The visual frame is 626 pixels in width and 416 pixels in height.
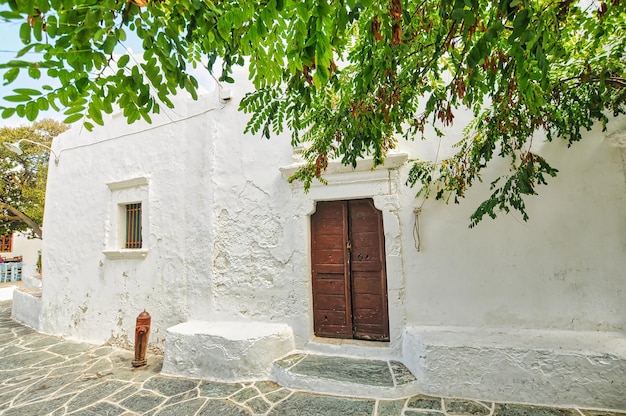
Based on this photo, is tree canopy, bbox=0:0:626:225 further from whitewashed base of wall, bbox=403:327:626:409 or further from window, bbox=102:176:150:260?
window, bbox=102:176:150:260

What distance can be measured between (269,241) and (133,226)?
113 inches

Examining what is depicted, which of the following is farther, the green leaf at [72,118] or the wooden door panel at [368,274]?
the wooden door panel at [368,274]

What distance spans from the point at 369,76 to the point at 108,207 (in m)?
5.65

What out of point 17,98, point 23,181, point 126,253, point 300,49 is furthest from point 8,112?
point 23,181

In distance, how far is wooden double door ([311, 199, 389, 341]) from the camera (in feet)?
13.0

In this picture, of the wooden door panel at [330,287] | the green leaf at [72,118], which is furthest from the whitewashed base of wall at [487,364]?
the green leaf at [72,118]

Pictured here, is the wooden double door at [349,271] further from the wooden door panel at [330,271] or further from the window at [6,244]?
the window at [6,244]

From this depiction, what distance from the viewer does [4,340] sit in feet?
19.2

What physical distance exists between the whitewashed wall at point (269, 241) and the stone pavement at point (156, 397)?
2.49 feet

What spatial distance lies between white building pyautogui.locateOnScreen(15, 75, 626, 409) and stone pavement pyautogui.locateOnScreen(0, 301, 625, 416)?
0.20 metres

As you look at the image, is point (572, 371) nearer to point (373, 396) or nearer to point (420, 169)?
point (373, 396)

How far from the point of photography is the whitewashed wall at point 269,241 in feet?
10.7

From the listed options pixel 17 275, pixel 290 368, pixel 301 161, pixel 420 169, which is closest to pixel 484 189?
pixel 420 169

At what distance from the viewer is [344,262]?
4.09 metres
